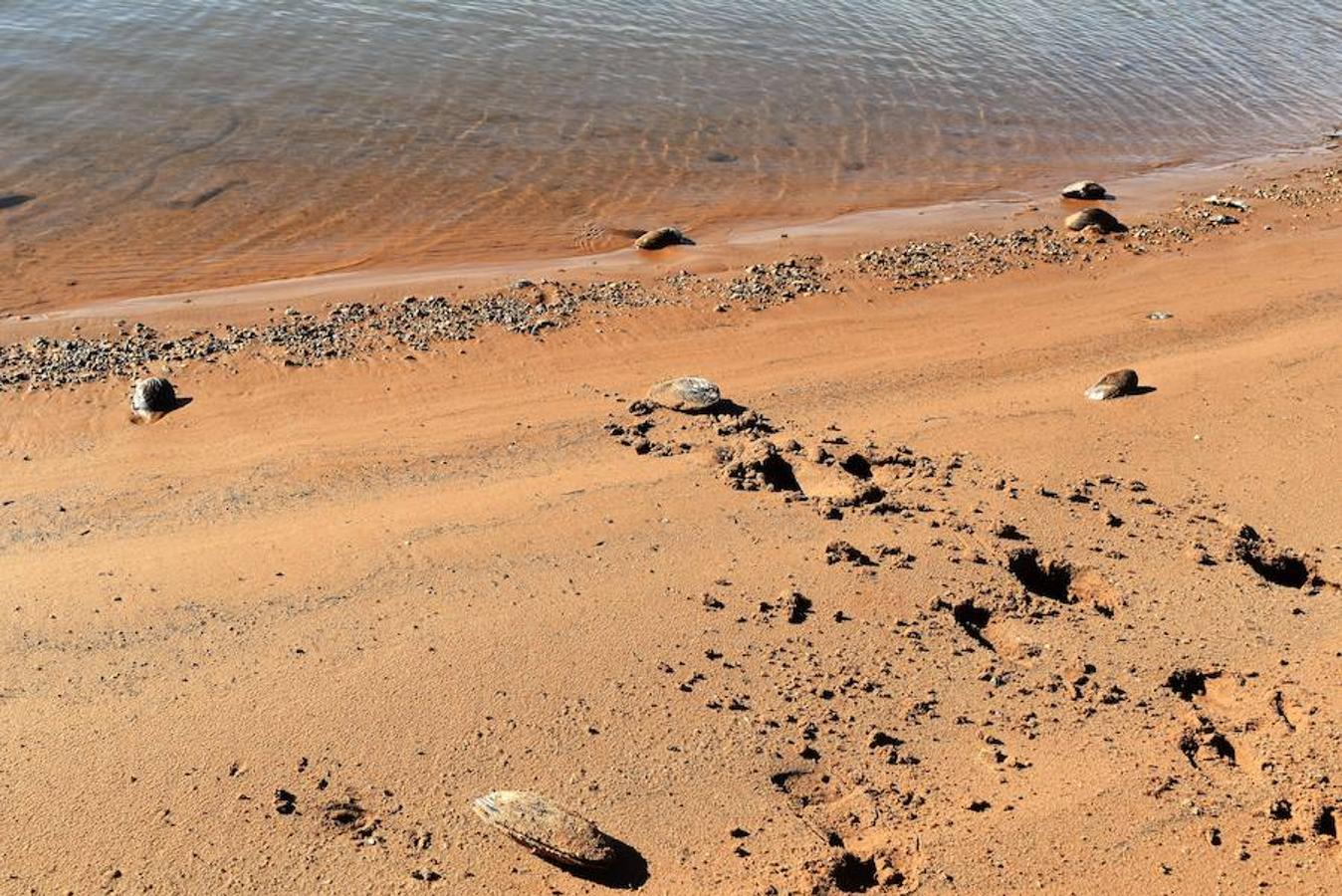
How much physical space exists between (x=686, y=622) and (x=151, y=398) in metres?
4.99

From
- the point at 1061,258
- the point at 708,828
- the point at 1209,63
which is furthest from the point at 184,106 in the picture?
the point at 1209,63

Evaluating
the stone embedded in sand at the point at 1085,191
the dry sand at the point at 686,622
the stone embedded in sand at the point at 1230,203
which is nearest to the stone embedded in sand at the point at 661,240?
the dry sand at the point at 686,622

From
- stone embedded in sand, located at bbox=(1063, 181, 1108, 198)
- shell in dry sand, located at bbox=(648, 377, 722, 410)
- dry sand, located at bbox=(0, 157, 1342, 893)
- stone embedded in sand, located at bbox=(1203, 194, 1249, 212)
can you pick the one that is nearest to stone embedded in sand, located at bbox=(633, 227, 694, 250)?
dry sand, located at bbox=(0, 157, 1342, 893)

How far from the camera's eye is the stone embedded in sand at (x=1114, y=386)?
28.6 ft

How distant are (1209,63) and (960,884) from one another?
20.2 metres

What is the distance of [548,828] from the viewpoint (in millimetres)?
4695

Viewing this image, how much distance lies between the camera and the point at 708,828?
489cm

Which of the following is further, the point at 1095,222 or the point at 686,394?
the point at 1095,222

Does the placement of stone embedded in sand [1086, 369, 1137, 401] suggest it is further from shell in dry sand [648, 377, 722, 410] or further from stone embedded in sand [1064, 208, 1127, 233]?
stone embedded in sand [1064, 208, 1127, 233]

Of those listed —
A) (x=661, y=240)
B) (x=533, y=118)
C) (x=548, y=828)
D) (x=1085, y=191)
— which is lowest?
(x=548, y=828)

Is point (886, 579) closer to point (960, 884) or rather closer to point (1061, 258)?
point (960, 884)

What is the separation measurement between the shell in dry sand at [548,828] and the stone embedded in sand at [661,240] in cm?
850

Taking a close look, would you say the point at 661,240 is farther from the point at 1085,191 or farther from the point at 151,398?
the point at 151,398

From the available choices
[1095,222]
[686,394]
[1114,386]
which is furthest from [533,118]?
[1114,386]
